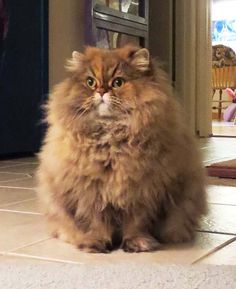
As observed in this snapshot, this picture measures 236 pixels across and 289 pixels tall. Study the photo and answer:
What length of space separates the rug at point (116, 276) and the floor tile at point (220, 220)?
1.33 feet

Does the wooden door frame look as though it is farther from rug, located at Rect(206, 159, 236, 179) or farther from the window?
the window

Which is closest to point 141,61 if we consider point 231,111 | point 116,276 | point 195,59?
point 116,276

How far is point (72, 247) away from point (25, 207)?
1.90 ft

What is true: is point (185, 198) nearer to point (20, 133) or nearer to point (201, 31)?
point (20, 133)

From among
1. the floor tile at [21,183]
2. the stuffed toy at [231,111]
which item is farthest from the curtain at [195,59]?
the stuffed toy at [231,111]

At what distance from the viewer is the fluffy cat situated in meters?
1.28

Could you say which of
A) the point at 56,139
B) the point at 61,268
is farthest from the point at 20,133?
the point at 61,268

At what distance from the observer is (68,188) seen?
4.29ft

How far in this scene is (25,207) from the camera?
6.17 feet

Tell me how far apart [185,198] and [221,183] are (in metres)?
1.07

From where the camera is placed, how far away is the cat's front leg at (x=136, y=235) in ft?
4.23

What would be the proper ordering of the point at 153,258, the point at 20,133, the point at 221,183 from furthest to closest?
the point at 20,133, the point at 221,183, the point at 153,258

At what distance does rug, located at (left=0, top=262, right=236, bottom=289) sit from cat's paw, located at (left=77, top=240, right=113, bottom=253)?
12 centimetres

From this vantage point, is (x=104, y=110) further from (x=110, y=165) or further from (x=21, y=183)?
(x=21, y=183)
